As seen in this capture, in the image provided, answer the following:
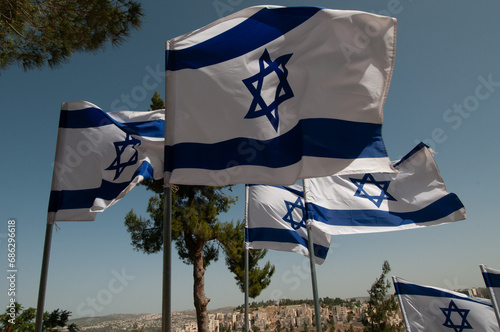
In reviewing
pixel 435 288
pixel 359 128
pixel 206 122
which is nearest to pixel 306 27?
pixel 359 128

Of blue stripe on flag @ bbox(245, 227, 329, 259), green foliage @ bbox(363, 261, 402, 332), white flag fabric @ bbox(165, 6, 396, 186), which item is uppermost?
white flag fabric @ bbox(165, 6, 396, 186)

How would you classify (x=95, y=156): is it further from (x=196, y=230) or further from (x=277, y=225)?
(x=196, y=230)

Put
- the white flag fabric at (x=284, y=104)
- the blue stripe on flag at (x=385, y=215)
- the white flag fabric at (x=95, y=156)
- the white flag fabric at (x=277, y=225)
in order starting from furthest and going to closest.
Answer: the white flag fabric at (x=277, y=225)
the blue stripe on flag at (x=385, y=215)
the white flag fabric at (x=95, y=156)
the white flag fabric at (x=284, y=104)

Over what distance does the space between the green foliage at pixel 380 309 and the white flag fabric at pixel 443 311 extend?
451 inches

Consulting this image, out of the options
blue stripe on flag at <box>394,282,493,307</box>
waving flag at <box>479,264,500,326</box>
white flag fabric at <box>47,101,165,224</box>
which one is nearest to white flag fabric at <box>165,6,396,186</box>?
white flag fabric at <box>47,101,165,224</box>

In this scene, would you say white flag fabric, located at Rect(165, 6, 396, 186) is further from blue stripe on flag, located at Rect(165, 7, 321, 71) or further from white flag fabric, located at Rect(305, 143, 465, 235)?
Result: white flag fabric, located at Rect(305, 143, 465, 235)

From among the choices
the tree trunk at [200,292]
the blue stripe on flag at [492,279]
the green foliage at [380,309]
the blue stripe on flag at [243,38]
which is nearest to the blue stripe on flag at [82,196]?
the blue stripe on flag at [243,38]

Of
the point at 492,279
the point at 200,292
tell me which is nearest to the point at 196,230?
the point at 200,292

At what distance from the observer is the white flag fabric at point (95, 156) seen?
4.35 metres

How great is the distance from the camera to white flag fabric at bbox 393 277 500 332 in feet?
25.0

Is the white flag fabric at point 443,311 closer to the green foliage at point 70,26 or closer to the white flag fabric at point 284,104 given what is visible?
the white flag fabric at point 284,104

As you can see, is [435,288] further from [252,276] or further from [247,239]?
[252,276]

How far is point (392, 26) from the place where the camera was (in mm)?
3049

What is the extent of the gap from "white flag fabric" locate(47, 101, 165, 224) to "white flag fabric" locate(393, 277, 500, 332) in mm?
7208
